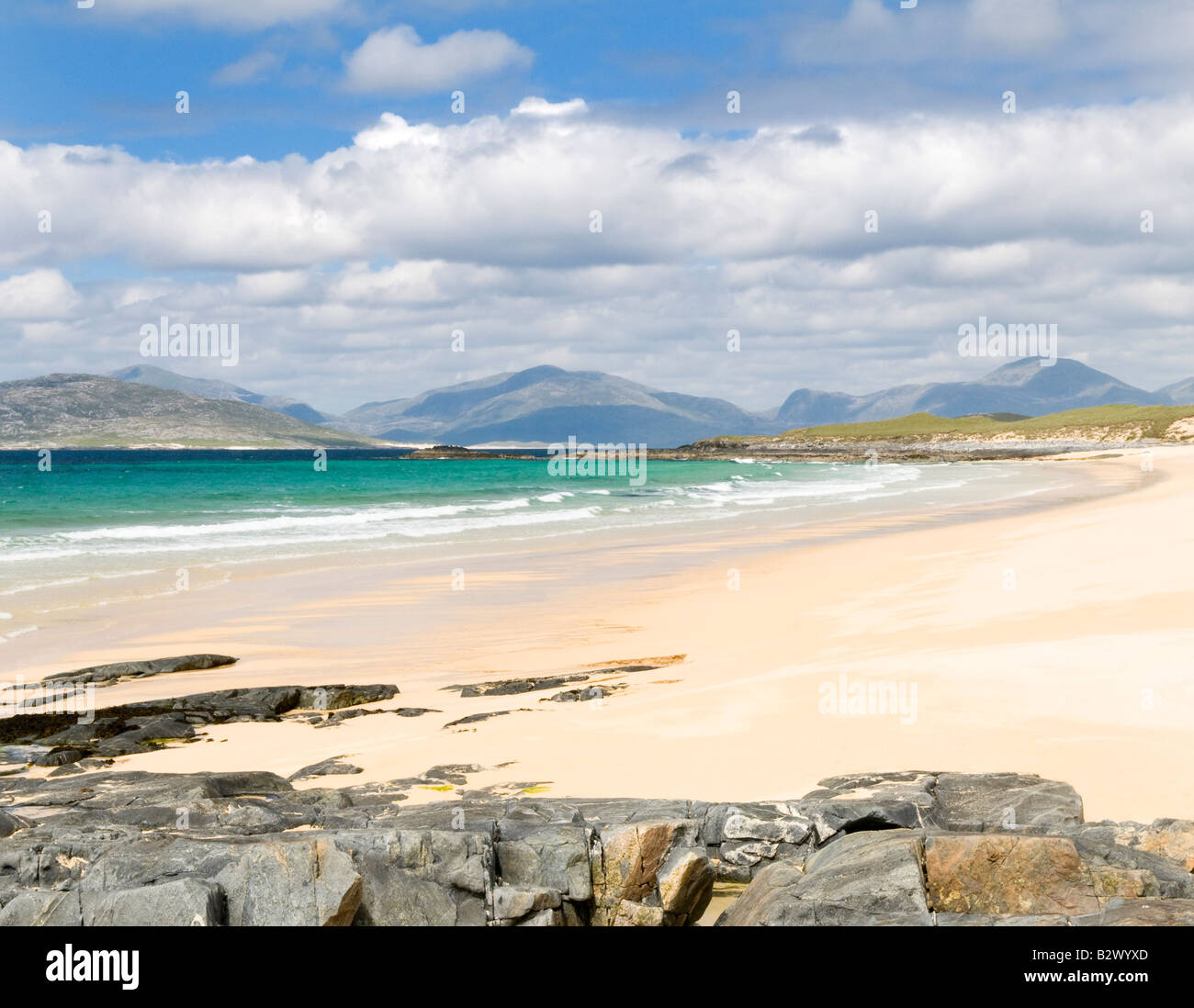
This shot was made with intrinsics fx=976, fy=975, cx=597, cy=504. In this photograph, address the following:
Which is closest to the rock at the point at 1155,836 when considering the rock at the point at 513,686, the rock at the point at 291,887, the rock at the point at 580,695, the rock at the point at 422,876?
the rock at the point at 422,876

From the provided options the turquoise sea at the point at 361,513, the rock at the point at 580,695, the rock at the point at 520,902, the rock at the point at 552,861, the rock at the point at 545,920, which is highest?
the turquoise sea at the point at 361,513

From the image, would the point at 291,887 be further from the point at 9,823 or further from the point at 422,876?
the point at 9,823

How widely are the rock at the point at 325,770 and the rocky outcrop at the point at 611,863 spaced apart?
5.47ft

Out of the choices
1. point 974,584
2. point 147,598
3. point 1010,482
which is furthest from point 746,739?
point 1010,482

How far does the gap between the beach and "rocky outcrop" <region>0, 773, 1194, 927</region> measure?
1212 millimetres

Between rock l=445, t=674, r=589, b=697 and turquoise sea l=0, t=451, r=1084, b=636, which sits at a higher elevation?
turquoise sea l=0, t=451, r=1084, b=636

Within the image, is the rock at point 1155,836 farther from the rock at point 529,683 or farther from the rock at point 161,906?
the rock at point 529,683

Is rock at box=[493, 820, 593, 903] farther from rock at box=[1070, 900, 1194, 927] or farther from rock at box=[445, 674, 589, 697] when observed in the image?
rock at box=[445, 674, 589, 697]

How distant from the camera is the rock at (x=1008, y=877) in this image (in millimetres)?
5262

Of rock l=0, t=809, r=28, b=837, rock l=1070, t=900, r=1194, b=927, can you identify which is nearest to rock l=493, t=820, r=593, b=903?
rock l=1070, t=900, r=1194, b=927

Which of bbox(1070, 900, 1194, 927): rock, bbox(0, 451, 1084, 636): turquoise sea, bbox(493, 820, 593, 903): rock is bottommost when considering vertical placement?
bbox(493, 820, 593, 903): rock

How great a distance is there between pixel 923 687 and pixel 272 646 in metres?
11.7

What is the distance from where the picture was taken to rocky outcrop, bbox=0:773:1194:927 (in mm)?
5258

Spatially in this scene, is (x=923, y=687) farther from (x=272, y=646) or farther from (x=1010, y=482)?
(x=1010, y=482)
